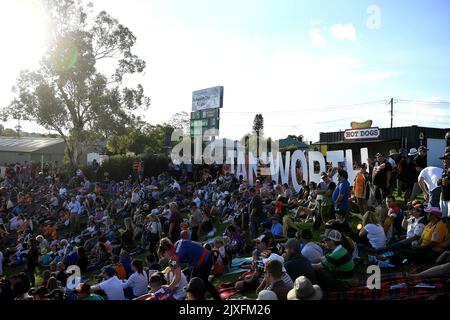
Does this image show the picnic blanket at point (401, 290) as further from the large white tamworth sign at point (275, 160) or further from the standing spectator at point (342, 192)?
the large white tamworth sign at point (275, 160)

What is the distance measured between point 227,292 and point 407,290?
3.44 m

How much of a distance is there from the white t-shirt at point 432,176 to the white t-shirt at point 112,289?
7.18 metres

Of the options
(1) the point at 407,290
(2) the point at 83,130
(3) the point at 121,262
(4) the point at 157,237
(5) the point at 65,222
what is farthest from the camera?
(2) the point at 83,130

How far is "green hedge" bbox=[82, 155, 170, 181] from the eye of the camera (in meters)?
34.8

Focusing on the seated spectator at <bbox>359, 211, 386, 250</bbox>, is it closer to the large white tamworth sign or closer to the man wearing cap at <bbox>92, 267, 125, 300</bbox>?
the man wearing cap at <bbox>92, 267, 125, 300</bbox>

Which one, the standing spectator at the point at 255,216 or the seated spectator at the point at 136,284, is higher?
the standing spectator at the point at 255,216

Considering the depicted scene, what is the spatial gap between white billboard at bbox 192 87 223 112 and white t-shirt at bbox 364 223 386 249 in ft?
66.9

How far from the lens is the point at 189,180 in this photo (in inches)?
1085

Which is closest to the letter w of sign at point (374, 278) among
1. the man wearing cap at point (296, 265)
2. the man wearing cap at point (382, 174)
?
the man wearing cap at point (296, 265)

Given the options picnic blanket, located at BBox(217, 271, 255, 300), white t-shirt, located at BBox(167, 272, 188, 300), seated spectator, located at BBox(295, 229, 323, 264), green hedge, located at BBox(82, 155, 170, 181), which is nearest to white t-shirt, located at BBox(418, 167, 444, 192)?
seated spectator, located at BBox(295, 229, 323, 264)

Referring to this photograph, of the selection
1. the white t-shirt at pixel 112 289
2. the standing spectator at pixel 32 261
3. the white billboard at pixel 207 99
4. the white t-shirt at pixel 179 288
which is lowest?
the standing spectator at pixel 32 261

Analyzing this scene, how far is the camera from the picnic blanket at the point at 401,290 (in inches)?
257
